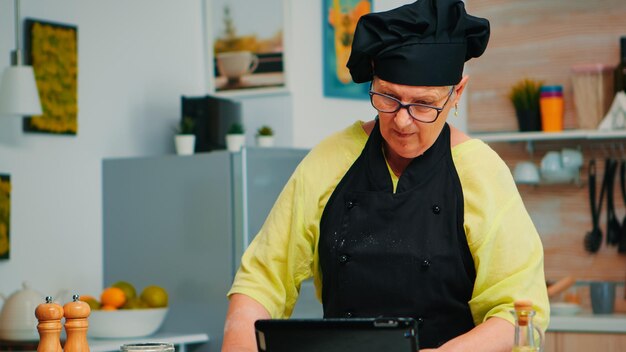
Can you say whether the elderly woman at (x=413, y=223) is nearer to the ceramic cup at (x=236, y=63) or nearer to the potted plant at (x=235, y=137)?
the potted plant at (x=235, y=137)

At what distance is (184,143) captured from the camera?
399cm

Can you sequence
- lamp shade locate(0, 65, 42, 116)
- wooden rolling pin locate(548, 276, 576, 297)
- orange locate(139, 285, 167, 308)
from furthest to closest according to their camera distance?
1. wooden rolling pin locate(548, 276, 576, 297)
2. orange locate(139, 285, 167, 308)
3. lamp shade locate(0, 65, 42, 116)

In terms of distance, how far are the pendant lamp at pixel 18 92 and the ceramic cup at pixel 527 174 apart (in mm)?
2014

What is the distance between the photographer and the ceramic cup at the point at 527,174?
4.30m

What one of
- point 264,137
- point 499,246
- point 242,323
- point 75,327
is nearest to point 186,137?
point 264,137

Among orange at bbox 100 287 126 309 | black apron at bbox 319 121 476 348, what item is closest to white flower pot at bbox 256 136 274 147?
orange at bbox 100 287 126 309

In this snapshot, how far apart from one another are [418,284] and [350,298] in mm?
141

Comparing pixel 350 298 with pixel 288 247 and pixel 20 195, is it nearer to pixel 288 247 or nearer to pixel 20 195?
pixel 288 247

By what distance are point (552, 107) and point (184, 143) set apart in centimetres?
153

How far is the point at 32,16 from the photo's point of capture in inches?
146

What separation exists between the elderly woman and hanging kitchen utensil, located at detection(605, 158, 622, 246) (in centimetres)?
234

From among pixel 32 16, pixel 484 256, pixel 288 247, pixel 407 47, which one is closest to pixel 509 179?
pixel 484 256

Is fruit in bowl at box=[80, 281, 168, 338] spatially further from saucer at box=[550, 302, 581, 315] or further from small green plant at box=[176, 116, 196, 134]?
saucer at box=[550, 302, 581, 315]

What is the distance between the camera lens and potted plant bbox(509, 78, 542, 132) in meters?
4.34
